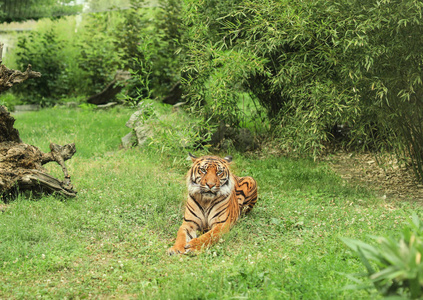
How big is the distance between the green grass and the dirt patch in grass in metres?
0.47

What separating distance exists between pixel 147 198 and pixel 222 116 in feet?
8.96

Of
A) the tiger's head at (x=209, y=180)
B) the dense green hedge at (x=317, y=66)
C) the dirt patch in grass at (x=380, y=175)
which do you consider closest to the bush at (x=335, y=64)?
the dense green hedge at (x=317, y=66)

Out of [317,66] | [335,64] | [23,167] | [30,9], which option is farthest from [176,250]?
[30,9]

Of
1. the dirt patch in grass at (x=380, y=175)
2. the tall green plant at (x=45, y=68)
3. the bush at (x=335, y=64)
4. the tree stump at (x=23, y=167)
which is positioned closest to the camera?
the tree stump at (x=23, y=167)

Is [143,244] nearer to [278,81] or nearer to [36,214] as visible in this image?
[36,214]

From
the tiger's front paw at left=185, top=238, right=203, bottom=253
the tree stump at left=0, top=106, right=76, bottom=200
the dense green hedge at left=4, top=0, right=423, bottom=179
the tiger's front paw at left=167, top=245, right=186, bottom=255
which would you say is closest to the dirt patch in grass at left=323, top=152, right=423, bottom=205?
the dense green hedge at left=4, top=0, right=423, bottom=179

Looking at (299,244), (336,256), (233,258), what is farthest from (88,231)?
(336,256)

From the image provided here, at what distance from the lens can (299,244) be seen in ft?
14.3

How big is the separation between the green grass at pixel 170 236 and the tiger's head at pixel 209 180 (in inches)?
17.8

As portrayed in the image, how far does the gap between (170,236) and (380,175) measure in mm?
4125

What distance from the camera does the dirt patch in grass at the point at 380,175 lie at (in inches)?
252

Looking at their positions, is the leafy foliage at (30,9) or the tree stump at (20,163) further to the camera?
the leafy foliage at (30,9)

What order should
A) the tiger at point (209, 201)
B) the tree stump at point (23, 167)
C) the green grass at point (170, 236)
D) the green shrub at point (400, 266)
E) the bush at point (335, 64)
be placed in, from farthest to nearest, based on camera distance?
the bush at point (335, 64), the tree stump at point (23, 167), the tiger at point (209, 201), the green grass at point (170, 236), the green shrub at point (400, 266)

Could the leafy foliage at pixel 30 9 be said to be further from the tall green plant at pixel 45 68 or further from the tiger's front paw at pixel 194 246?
the tiger's front paw at pixel 194 246
